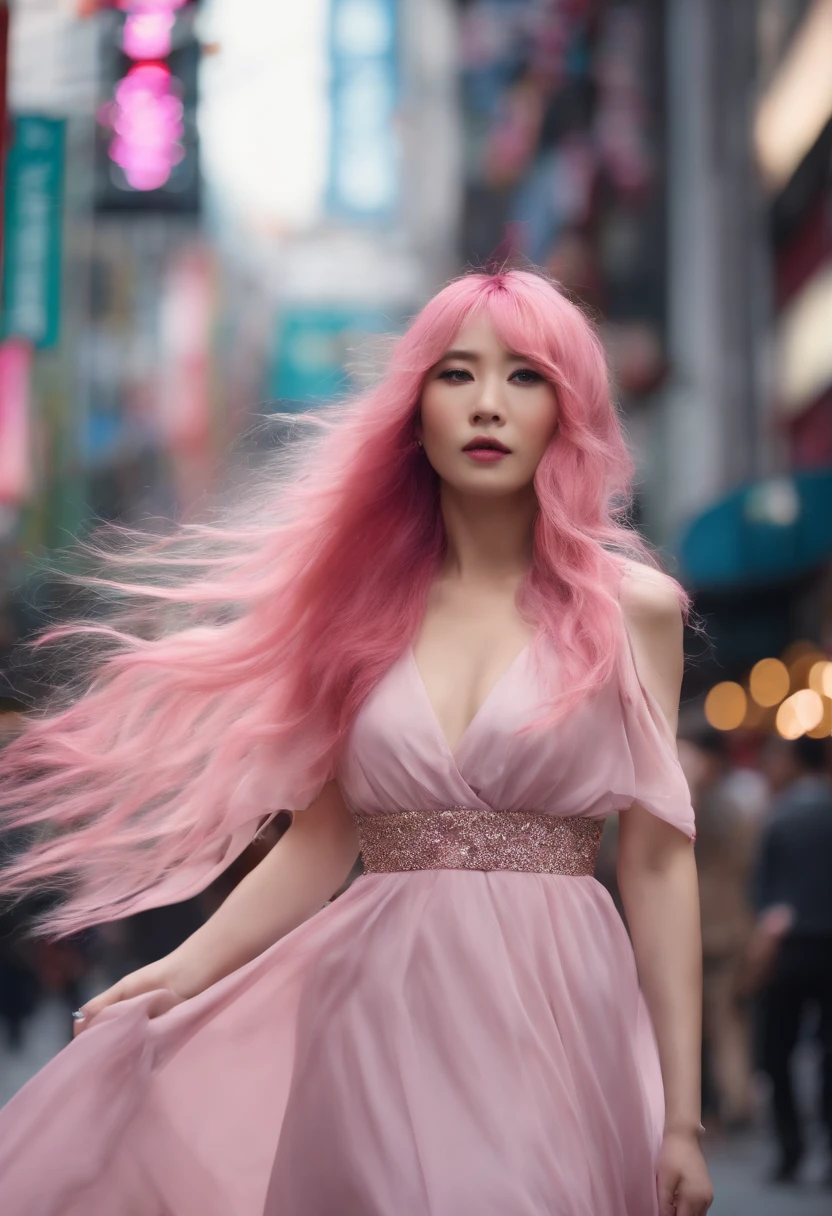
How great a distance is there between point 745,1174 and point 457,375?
591 cm

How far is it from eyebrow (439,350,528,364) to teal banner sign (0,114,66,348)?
305 inches

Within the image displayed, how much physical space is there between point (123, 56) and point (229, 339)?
822 inches

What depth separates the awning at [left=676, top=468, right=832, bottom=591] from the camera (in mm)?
13734

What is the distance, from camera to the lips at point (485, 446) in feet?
10.3

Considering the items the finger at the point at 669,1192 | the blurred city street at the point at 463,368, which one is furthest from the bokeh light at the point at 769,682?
the finger at the point at 669,1192

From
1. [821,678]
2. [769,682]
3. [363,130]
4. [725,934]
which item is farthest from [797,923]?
[363,130]

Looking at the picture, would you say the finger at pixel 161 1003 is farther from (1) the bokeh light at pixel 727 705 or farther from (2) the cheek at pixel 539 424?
(1) the bokeh light at pixel 727 705

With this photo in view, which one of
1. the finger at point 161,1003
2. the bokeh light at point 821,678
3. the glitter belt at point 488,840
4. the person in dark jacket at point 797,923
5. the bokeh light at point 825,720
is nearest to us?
the glitter belt at point 488,840

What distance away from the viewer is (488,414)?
3117mm

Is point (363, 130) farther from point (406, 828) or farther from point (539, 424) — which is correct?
point (406, 828)

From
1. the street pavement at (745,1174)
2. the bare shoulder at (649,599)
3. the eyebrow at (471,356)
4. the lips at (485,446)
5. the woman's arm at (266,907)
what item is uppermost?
the eyebrow at (471,356)

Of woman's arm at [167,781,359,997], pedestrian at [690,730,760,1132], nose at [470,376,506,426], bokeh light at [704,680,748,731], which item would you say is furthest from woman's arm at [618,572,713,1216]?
bokeh light at [704,680,748,731]

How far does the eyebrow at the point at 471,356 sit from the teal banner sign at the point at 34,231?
25.4 ft

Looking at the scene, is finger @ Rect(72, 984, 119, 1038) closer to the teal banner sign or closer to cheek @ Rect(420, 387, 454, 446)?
cheek @ Rect(420, 387, 454, 446)
